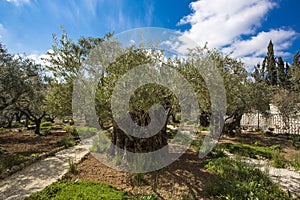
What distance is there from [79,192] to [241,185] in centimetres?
416

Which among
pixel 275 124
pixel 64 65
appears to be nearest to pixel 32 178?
pixel 64 65

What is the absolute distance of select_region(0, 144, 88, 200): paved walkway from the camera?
4664mm

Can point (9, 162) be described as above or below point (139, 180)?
below

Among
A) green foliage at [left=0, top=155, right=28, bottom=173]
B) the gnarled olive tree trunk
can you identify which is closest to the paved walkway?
green foliage at [left=0, top=155, right=28, bottom=173]

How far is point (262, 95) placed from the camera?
13.1 metres

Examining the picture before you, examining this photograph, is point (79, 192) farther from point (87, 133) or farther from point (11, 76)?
point (87, 133)

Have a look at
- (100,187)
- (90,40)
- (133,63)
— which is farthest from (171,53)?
(100,187)

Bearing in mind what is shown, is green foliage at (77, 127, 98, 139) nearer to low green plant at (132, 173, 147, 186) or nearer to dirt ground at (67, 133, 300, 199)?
dirt ground at (67, 133, 300, 199)

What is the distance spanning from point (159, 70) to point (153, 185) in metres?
3.48

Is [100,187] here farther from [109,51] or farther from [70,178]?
A: [109,51]

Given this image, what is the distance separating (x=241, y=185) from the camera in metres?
4.77

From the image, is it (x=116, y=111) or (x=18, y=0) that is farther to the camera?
(x=18, y=0)

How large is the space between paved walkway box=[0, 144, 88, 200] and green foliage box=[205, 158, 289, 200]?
470 cm

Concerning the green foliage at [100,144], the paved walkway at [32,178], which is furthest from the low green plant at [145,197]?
the green foliage at [100,144]
